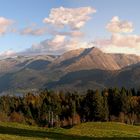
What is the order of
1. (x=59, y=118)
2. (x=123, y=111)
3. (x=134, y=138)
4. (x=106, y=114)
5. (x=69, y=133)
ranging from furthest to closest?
(x=59, y=118) < (x=123, y=111) < (x=106, y=114) < (x=69, y=133) < (x=134, y=138)

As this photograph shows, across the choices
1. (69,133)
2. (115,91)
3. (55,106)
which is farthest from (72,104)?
(69,133)

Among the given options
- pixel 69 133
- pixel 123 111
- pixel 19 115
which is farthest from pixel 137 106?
pixel 69 133

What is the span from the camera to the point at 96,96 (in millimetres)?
172125

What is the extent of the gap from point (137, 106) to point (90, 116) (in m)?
25.3

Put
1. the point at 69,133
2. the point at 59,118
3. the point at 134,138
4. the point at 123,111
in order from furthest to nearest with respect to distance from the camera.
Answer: the point at 59,118 → the point at 123,111 → the point at 69,133 → the point at 134,138

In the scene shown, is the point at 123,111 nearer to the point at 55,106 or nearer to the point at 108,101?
the point at 108,101

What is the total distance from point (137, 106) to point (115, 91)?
1303 cm

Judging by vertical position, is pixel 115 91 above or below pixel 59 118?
above

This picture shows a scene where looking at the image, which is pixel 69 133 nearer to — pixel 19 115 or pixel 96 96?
pixel 96 96

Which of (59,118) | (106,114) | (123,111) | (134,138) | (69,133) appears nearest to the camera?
(134,138)

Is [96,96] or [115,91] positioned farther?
[115,91]

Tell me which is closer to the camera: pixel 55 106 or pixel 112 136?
pixel 112 136

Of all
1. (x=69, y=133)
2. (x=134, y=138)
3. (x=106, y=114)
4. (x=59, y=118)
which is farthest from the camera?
(x=59, y=118)

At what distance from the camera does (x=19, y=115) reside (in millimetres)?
192375
